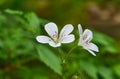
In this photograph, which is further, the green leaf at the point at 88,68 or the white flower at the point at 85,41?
the green leaf at the point at 88,68

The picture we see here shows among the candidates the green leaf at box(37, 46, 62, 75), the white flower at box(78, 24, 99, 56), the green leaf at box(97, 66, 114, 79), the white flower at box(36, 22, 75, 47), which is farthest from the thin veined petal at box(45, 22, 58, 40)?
the green leaf at box(97, 66, 114, 79)

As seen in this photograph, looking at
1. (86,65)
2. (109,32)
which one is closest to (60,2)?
(109,32)

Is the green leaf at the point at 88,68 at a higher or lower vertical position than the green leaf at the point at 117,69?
higher

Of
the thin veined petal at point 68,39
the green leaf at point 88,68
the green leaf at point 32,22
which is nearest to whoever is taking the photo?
the thin veined petal at point 68,39

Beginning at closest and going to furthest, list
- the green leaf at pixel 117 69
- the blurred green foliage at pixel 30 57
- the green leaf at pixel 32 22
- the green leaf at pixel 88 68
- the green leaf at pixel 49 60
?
1. the green leaf at pixel 49 60
2. the green leaf at pixel 32 22
3. the blurred green foliage at pixel 30 57
4. the green leaf at pixel 88 68
5. the green leaf at pixel 117 69

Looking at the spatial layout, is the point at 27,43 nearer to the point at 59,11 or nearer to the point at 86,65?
the point at 86,65

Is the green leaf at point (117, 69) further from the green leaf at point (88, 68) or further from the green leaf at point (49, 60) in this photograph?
the green leaf at point (49, 60)

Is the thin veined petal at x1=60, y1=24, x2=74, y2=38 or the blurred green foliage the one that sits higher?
the thin veined petal at x1=60, y1=24, x2=74, y2=38

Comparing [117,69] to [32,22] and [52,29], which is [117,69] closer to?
[32,22]

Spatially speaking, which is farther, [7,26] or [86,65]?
[7,26]

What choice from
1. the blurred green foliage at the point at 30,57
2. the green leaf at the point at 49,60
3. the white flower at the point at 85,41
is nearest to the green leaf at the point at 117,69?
the blurred green foliage at the point at 30,57

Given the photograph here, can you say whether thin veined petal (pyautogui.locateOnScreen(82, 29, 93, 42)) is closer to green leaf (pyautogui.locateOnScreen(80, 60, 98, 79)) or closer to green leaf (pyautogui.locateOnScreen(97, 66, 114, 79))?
green leaf (pyautogui.locateOnScreen(80, 60, 98, 79))
